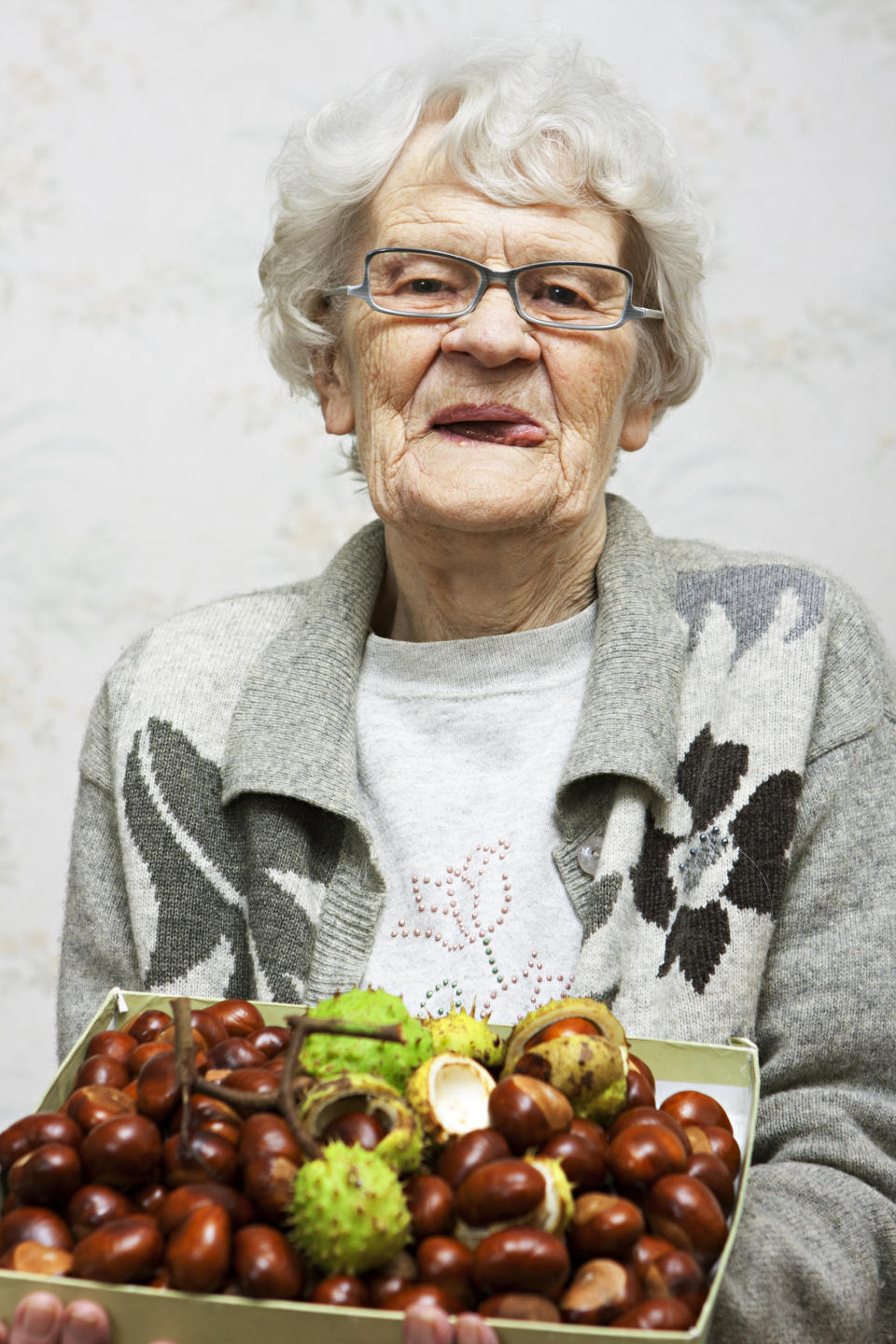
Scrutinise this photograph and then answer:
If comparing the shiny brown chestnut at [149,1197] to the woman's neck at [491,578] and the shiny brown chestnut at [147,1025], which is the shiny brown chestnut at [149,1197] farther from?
the woman's neck at [491,578]

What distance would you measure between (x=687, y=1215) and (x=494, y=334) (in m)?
0.91

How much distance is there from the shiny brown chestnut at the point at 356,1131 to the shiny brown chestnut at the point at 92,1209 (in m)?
0.11

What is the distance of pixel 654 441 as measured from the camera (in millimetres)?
2285

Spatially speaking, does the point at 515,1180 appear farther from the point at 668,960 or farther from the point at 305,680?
the point at 305,680

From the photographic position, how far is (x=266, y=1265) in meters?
0.65

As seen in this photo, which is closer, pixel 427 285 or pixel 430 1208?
pixel 430 1208

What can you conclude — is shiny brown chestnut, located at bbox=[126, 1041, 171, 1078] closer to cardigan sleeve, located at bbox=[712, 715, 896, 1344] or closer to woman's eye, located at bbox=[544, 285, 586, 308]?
cardigan sleeve, located at bbox=[712, 715, 896, 1344]

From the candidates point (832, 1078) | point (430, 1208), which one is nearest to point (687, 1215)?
point (430, 1208)

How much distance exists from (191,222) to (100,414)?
1.19 feet

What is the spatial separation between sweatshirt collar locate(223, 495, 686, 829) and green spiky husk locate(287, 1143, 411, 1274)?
2.14 ft

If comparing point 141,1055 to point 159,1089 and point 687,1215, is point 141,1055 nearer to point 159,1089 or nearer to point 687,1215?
point 159,1089

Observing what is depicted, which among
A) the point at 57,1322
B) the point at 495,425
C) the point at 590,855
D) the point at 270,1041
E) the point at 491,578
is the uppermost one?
the point at 495,425

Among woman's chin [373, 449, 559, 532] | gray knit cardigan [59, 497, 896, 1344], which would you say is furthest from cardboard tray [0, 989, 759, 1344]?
woman's chin [373, 449, 559, 532]

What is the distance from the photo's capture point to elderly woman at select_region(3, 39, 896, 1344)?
1251 mm
